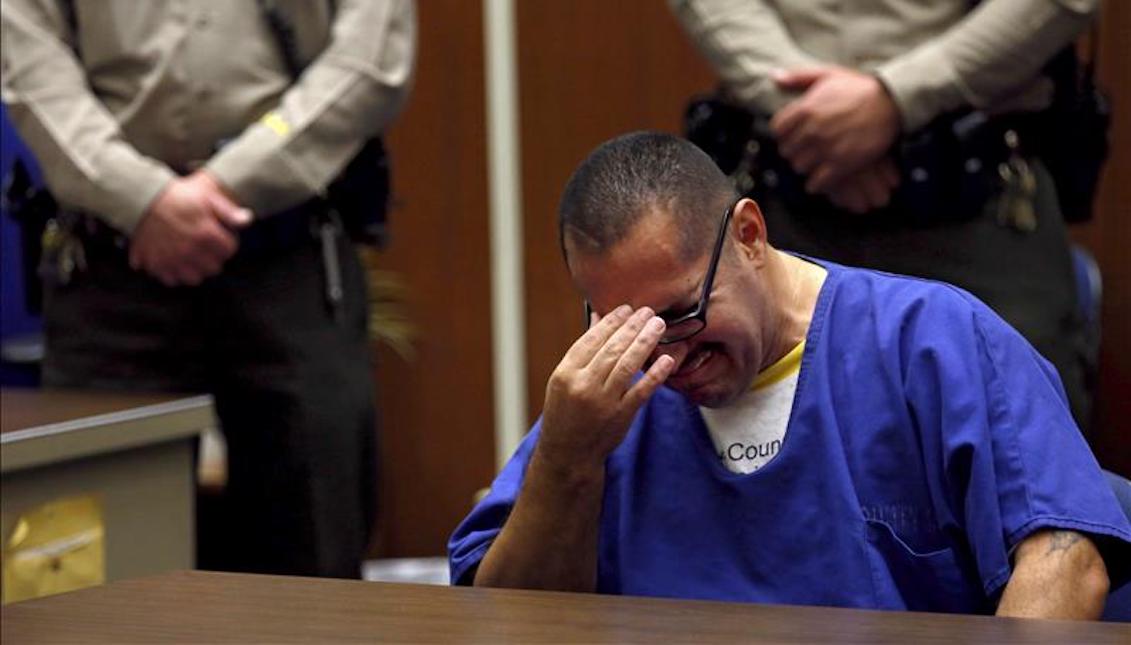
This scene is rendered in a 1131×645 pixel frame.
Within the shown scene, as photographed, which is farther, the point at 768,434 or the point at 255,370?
the point at 255,370

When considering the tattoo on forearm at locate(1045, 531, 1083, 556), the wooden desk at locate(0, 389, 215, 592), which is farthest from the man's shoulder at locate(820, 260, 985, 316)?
the wooden desk at locate(0, 389, 215, 592)

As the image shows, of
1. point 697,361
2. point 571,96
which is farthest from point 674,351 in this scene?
point 571,96

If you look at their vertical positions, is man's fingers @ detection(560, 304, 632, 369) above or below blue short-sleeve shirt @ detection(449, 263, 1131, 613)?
above

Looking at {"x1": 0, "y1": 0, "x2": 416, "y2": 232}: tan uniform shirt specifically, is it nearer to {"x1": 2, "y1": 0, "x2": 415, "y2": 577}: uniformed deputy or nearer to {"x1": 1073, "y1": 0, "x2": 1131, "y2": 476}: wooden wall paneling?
{"x1": 2, "y1": 0, "x2": 415, "y2": 577}: uniformed deputy

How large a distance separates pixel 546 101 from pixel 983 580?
2783 millimetres

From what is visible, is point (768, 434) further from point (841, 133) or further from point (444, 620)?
point (841, 133)

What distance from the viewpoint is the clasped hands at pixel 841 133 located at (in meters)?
2.54

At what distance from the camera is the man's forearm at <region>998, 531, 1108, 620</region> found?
158cm

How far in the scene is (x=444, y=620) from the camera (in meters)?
1.41

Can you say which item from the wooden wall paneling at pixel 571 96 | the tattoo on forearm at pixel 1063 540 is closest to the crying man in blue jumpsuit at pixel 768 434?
the tattoo on forearm at pixel 1063 540

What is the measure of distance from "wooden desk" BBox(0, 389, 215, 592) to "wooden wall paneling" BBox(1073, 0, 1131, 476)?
188 centimetres

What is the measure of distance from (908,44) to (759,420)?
1007mm

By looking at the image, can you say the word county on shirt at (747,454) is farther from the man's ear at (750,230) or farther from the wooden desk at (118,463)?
the wooden desk at (118,463)

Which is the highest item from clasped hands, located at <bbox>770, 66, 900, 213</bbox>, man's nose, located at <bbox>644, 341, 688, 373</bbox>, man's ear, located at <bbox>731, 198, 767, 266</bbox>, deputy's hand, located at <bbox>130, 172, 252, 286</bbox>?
man's ear, located at <bbox>731, 198, 767, 266</bbox>
